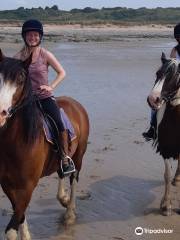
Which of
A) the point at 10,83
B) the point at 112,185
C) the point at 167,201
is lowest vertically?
the point at 112,185

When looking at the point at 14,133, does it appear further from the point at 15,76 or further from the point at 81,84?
the point at 81,84

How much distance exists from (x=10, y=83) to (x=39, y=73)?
1269 millimetres

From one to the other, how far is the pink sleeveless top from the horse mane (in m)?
0.44

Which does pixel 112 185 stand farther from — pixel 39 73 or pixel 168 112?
pixel 39 73

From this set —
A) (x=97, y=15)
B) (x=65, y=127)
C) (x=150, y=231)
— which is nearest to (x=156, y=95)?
(x=65, y=127)

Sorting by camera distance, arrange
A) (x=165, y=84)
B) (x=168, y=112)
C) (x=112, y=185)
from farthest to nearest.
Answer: (x=112, y=185), (x=168, y=112), (x=165, y=84)

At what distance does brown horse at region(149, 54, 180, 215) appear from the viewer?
635 centimetres

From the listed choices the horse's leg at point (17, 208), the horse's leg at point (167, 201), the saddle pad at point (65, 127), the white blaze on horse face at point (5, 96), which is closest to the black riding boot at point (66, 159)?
the saddle pad at point (65, 127)

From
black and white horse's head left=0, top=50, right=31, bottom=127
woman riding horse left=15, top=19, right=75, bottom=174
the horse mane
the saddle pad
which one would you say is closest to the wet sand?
woman riding horse left=15, top=19, right=75, bottom=174

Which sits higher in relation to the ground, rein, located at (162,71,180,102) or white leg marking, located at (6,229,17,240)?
rein, located at (162,71,180,102)

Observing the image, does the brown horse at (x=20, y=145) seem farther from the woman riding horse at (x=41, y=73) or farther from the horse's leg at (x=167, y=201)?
the horse's leg at (x=167, y=201)

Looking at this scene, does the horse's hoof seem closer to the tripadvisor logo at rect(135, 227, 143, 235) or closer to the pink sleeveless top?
the tripadvisor logo at rect(135, 227, 143, 235)

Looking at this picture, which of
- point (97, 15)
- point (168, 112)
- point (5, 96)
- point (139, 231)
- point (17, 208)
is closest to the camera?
point (5, 96)

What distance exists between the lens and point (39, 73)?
5.89m
